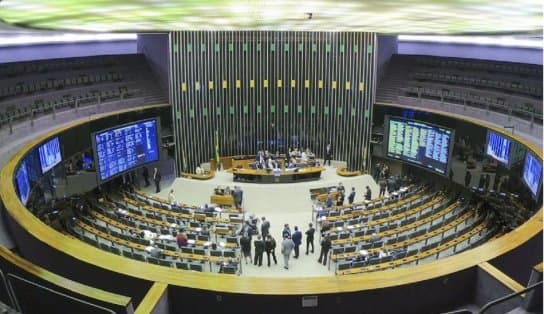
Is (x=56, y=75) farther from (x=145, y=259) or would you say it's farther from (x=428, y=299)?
(x=428, y=299)

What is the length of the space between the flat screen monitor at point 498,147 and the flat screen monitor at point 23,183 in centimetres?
1240

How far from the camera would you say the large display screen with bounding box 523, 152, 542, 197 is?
11219 millimetres

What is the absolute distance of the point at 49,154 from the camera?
41.6ft

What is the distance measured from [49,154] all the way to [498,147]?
12755 millimetres

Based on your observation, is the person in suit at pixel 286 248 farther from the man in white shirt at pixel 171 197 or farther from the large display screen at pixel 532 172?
the man in white shirt at pixel 171 197

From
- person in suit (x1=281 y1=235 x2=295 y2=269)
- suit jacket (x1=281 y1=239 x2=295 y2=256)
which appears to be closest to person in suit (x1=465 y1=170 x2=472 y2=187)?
person in suit (x1=281 y1=235 x2=295 y2=269)

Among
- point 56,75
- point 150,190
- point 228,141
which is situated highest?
point 56,75

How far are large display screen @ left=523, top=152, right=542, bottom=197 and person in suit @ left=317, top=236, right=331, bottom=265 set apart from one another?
17.2ft

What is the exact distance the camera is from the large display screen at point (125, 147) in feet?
49.8

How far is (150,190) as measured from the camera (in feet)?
59.8

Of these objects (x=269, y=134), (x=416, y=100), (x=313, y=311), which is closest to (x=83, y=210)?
(x=269, y=134)

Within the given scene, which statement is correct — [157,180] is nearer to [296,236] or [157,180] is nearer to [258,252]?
[258,252]

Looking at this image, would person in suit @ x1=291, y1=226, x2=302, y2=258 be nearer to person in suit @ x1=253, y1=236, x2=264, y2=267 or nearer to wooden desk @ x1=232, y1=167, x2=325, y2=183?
person in suit @ x1=253, y1=236, x2=264, y2=267

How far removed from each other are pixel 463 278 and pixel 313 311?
193 cm
